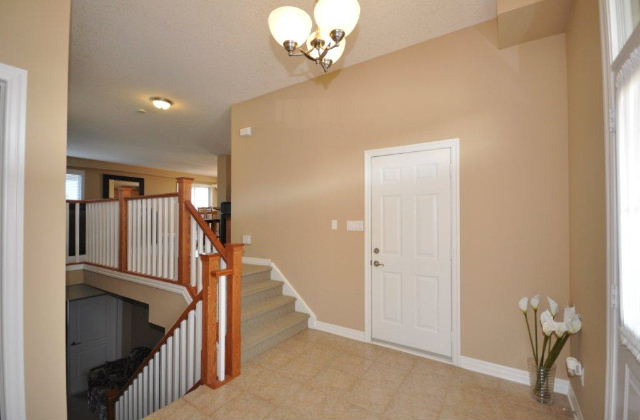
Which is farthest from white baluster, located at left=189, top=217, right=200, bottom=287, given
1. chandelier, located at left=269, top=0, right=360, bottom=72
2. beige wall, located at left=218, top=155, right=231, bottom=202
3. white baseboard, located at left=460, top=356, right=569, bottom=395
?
beige wall, located at left=218, top=155, right=231, bottom=202

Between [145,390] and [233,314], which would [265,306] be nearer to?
[233,314]

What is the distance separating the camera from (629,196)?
3.83 feet

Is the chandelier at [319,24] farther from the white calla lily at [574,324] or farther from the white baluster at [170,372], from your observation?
the white baluster at [170,372]

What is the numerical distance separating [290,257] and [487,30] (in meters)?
3.13

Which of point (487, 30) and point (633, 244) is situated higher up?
point (487, 30)

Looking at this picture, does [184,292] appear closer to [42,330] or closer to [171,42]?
[42,330]

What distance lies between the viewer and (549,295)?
2248mm

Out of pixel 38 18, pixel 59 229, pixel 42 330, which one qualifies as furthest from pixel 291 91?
pixel 42 330

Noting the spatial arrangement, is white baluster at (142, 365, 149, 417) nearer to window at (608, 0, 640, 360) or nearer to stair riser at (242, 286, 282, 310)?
stair riser at (242, 286, 282, 310)

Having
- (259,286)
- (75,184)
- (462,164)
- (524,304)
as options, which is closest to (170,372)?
(259,286)

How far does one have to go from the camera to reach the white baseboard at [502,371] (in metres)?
2.21

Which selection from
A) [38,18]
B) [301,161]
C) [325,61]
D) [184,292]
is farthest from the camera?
[301,161]

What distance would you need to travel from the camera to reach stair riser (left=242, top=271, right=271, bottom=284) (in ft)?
11.7

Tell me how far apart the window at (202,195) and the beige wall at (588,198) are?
11472 mm
